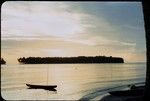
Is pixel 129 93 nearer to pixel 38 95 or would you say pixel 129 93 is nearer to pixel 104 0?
pixel 104 0

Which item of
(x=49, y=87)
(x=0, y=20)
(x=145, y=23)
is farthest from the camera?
(x=49, y=87)

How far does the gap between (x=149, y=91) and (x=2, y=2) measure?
3.52 m

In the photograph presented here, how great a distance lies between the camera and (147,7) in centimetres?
713

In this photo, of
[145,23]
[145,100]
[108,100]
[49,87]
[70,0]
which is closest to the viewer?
[70,0]

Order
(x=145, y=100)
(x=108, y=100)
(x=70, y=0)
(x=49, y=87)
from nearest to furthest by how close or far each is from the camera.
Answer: (x=70, y=0) → (x=145, y=100) → (x=108, y=100) → (x=49, y=87)

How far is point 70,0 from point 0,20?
1363 millimetres

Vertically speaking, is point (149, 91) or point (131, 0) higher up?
point (131, 0)

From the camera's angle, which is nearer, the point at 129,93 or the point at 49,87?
the point at 129,93

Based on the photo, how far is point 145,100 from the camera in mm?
7102

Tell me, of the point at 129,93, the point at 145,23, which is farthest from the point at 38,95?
the point at 145,23

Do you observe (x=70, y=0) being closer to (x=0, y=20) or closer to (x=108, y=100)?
(x=0, y=20)

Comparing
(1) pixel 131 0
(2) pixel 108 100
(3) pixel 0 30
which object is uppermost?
(1) pixel 131 0

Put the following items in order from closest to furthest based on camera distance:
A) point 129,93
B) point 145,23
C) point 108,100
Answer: point 145,23 < point 108,100 < point 129,93

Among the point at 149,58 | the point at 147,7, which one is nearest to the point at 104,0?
the point at 147,7
